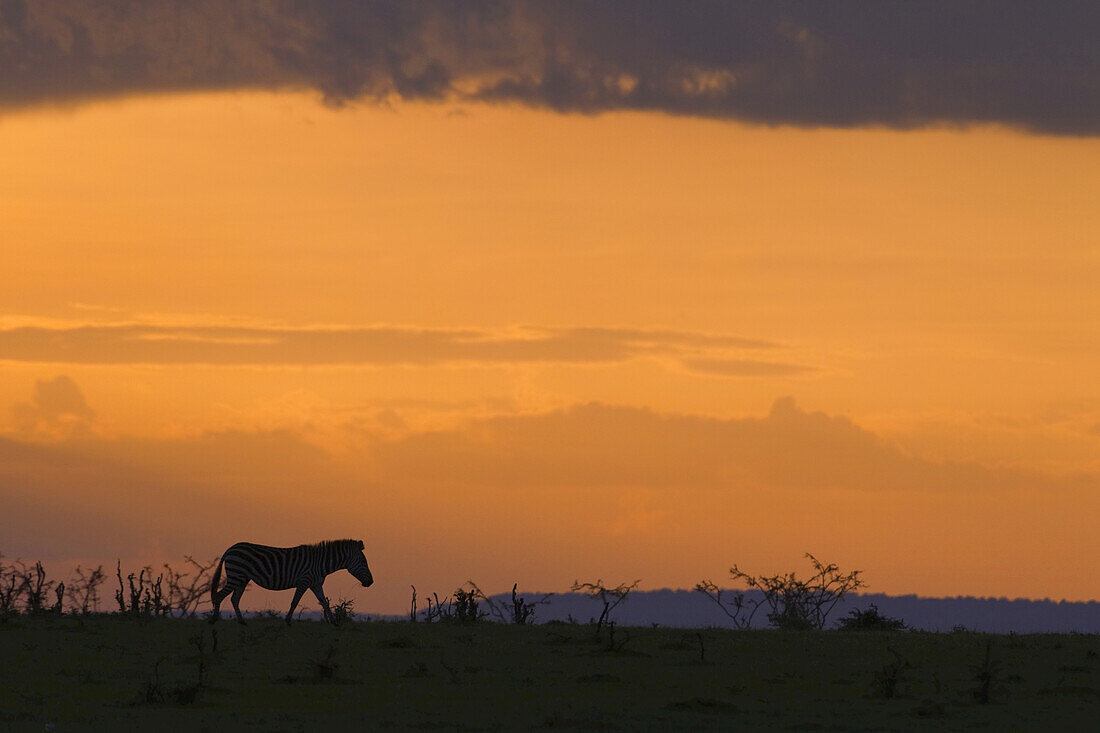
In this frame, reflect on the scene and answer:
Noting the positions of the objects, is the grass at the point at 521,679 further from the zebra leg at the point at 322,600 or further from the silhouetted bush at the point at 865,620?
the silhouetted bush at the point at 865,620

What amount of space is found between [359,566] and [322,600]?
2.88m

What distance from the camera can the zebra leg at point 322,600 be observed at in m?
38.0

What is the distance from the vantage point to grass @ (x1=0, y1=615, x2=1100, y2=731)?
2377 cm

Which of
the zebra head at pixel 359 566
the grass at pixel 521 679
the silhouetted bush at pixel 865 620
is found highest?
the zebra head at pixel 359 566

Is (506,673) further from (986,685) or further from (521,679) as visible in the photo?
(986,685)

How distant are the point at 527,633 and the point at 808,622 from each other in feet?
33.1

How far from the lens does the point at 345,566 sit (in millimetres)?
40781

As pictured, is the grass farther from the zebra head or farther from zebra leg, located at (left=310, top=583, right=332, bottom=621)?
the zebra head

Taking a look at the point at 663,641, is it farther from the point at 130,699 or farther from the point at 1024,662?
the point at 130,699

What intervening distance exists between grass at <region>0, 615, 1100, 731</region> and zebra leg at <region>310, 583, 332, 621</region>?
1205 millimetres

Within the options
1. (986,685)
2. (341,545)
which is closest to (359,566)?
(341,545)

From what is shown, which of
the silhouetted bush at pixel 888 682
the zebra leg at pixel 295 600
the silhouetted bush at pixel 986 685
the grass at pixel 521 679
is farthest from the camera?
the zebra leg at pixel 295 600

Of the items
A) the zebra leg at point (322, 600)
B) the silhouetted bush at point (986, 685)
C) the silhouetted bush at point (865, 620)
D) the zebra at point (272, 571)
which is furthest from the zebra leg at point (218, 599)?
the silhouetted bush at point (986, 685)

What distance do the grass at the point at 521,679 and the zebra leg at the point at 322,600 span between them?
47.4 inches
